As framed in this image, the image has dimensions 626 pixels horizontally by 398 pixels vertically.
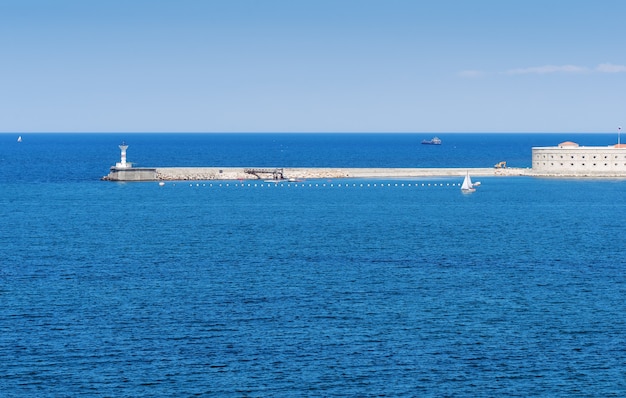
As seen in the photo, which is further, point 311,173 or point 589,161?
point 311,173

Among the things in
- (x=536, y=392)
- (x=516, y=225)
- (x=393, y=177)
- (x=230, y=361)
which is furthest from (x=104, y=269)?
(x=393, y=177)

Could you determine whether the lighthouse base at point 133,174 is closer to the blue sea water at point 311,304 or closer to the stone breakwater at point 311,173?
the stone breakwater at point 311,173

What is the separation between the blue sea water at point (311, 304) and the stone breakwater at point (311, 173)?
59.2m

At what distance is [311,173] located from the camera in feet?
627

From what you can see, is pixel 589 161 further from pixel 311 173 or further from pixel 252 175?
pixel 252 175

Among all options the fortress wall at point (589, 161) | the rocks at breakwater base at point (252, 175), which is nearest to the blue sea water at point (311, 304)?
the rocks at breakwater base at point (252, 175)

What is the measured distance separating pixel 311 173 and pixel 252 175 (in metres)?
12.2

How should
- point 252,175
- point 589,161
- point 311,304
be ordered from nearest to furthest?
1. point 311,304
2. point 252,175
3. point 589,161

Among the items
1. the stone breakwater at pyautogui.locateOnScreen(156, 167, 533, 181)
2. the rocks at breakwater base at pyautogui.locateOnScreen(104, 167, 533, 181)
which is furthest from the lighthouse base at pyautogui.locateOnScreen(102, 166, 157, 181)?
the stone breakwater at pyautogui.locateOnScreen(156, 167, 533, 181)

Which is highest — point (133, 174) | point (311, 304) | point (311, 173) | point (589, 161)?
point (589, 161)

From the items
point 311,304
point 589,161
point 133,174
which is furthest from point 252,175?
point 311,304

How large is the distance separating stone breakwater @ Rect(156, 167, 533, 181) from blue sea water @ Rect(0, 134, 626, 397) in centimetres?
5921

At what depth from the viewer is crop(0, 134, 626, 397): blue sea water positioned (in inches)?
1955

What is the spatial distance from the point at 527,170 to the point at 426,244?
105360mm
